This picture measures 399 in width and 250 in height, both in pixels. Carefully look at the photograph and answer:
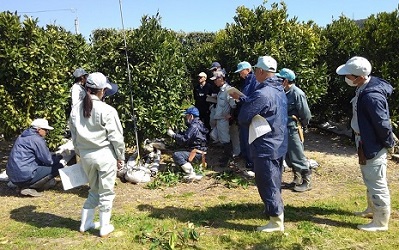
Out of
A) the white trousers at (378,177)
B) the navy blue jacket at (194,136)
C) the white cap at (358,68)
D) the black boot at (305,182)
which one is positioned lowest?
the black boot at (305,182)

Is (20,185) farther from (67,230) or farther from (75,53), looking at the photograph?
(75,53)

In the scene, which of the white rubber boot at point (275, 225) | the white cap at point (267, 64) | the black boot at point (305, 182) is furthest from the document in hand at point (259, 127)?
the black boot at point (305, 182)

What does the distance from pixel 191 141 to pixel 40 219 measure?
8.96ft

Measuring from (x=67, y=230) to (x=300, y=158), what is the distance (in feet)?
11.6

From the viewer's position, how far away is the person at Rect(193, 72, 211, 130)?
310 inches

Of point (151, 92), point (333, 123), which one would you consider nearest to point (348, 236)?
point (151, 92)

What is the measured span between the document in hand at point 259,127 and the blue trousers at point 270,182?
0.94 ft

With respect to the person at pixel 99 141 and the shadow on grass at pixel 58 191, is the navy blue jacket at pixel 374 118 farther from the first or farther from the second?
the shadow on grass at pixel 58 191

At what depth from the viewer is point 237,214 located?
17.2ft

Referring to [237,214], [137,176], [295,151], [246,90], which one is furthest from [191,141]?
[237,214]

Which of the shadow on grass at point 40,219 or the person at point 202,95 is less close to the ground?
the person at point 202,95

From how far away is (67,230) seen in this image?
4.84 meters

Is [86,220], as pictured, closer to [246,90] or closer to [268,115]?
[268,115]

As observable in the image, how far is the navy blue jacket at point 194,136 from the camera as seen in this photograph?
6738mm
